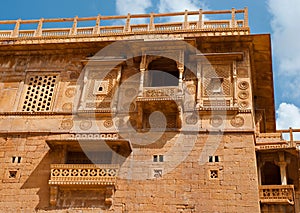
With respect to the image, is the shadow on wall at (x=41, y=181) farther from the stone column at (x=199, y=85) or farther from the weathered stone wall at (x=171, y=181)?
the stone column at (x=199, y=85)

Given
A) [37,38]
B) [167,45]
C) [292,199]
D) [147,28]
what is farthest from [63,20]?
[292,199]

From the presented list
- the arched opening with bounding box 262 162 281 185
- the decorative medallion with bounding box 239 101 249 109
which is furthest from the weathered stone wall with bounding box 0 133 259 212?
the arched opening with bounding box 262 162 281 185

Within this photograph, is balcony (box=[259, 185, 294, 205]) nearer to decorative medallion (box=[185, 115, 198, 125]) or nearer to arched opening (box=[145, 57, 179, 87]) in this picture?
decorative medallion (box=[185, 115, 198, 125])

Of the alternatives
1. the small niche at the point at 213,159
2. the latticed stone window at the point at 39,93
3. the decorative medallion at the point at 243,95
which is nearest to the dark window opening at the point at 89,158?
the latticed stone window at the point at 39,93

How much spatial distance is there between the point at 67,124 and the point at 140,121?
7.44 feet

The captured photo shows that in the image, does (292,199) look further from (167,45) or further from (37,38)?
(37,38)

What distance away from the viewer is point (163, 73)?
1565cm

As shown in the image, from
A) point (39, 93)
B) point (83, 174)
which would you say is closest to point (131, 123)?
point (83, 174)

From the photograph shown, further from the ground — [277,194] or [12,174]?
[12,174]

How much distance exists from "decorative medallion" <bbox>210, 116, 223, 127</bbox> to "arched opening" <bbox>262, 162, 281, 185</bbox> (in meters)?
2.42

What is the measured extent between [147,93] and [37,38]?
463cm

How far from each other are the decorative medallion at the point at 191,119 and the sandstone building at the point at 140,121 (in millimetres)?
42

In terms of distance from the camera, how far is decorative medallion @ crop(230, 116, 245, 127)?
13.8 metres

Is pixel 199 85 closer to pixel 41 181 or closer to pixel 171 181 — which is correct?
pixel 171 181
